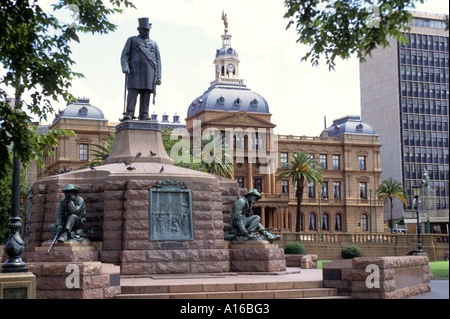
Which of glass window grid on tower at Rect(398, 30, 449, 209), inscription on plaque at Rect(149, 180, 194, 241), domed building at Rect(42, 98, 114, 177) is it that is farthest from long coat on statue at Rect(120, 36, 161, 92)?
glass window grid on tower at Rect(398, 30, 449, 209)

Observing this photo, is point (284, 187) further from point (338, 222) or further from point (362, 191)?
point (362, 191)

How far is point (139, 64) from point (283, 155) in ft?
251

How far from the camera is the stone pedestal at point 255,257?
17594 millimetres

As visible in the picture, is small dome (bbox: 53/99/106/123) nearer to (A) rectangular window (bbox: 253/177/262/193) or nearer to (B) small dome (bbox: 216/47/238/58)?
(A) rectangular window (bbox: 253/177/262/193)

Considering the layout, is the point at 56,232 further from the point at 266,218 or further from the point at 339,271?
the point at 266,218

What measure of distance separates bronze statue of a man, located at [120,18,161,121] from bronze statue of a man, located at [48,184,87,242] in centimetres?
394

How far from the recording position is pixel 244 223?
719 inches

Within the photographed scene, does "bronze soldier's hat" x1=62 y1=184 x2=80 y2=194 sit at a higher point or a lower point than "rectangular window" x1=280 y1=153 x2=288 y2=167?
lower

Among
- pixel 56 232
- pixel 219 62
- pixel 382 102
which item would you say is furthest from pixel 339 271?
pixel 382 102

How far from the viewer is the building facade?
8762 cm

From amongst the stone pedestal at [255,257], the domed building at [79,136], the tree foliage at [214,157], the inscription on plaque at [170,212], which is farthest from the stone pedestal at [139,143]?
the domed building at [79,136]

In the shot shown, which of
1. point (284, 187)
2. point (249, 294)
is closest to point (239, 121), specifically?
point (284, 187)

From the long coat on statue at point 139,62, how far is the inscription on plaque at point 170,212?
3.97m
